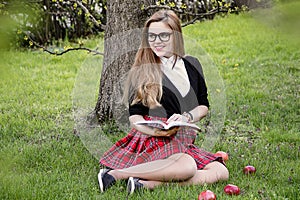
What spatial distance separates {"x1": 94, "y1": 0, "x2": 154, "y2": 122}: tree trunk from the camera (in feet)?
11.1

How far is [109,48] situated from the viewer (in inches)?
136

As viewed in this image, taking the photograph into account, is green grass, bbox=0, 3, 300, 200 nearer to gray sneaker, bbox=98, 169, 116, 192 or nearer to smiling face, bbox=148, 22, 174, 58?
gray sneaker, bbox=98, 169, 116, 192

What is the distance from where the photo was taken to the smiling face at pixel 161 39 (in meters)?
2.71

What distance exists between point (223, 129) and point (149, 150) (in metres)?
1.10

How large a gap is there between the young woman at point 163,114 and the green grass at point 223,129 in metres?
0.10

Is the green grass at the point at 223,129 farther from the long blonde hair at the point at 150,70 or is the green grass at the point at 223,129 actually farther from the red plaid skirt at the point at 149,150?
the long blonde hair at the point at 150,70

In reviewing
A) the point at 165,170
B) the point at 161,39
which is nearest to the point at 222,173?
the point at 165,170

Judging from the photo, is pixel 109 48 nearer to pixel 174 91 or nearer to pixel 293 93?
pixel 174 91

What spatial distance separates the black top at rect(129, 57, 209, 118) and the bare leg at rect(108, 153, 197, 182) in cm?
28

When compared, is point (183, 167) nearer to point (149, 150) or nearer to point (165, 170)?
point (165, 170)

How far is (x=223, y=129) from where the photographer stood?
3578mm

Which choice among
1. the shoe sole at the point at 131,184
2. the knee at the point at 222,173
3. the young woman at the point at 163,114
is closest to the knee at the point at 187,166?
the young woman at the point at 163,114

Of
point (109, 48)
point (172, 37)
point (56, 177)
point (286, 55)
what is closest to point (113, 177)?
point (56, 177)

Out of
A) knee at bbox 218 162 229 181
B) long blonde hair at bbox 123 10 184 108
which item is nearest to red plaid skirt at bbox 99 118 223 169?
knee at bbox 218 162 229 181
